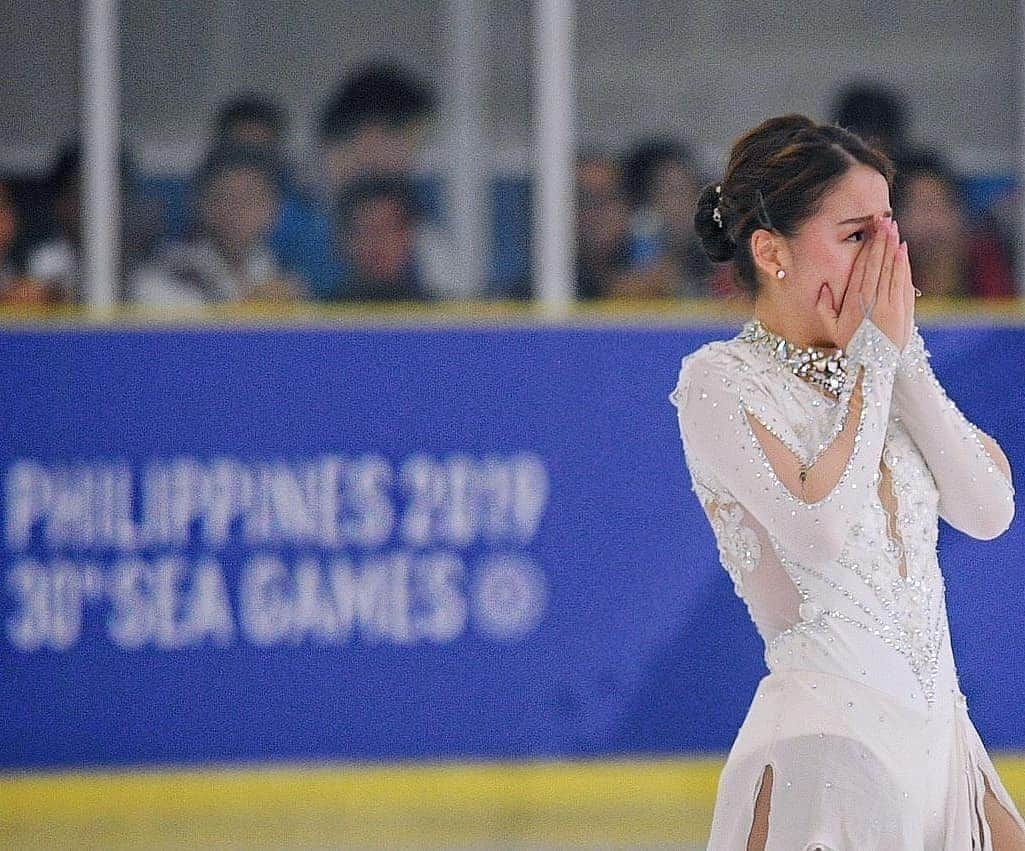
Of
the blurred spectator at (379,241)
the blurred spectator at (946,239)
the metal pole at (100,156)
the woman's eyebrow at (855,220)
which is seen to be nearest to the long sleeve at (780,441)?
the woman's eyebrow at (855,220)

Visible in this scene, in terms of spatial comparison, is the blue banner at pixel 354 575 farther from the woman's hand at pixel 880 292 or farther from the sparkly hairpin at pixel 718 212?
the woman's hand at pixel 880 292

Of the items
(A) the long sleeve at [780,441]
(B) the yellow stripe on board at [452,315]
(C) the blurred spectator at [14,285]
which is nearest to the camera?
(A) the long sleeve at [780,441]

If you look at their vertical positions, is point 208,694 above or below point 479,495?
below

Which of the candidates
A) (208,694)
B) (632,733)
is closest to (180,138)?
(208,694)

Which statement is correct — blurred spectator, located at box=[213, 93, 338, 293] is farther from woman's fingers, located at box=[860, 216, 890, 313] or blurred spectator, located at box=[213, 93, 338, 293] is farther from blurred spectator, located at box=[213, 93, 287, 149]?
woman's fingers, located at box=[860, 216, 890, 313]

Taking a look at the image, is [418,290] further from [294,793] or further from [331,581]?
[294,793]

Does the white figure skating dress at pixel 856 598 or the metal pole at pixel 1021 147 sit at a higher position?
the metal pole at pixel 1021 147

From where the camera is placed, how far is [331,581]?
551 centimetres

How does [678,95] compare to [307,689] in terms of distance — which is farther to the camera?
[678,95]

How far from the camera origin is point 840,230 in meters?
2.24

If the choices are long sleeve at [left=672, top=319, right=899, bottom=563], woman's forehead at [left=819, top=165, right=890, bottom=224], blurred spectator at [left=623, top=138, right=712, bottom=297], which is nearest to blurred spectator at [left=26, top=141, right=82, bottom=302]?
blurred spectator at [left=623, top=138, right=712, bottom=297]

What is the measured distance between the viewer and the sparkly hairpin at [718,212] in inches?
93.3

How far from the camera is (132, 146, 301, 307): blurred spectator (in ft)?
20.1

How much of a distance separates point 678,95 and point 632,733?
2.17m
